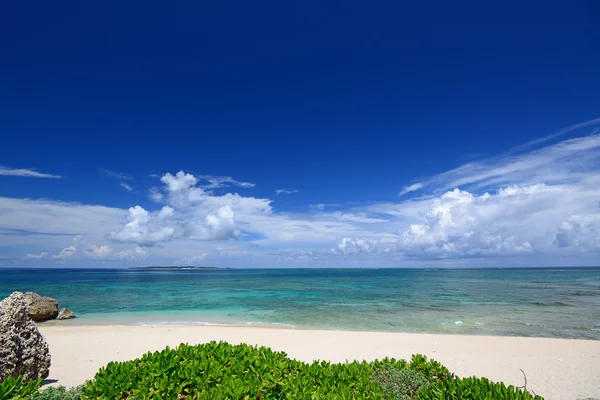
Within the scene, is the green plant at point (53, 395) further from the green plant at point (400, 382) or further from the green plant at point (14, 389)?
the green plant at point (400, 382)

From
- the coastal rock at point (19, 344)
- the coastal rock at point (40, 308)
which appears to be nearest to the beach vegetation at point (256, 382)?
the coastal rock at point (19, 344)

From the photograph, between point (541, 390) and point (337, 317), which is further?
point (337, 317)

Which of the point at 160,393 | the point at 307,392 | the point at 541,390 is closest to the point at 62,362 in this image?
the point at 160,393

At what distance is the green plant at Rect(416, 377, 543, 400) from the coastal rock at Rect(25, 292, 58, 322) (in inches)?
1042

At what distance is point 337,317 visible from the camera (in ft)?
80.6

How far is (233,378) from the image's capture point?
15.6 ft

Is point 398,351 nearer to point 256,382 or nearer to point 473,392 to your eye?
point 473,392

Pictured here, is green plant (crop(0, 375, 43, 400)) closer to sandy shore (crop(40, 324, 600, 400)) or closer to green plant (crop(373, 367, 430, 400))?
green plant (crop(373, 367, 430, 400))

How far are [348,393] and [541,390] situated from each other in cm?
807

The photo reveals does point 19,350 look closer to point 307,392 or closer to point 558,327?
point 307,392

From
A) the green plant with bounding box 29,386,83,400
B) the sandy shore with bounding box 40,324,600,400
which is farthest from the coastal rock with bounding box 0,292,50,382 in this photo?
the green plant with bounding box 29,386,83,400

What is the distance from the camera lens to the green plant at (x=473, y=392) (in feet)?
13.0

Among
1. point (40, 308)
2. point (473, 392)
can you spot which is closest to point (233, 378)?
point (473, 392)

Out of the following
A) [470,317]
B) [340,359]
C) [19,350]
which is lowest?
[470,317]
